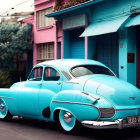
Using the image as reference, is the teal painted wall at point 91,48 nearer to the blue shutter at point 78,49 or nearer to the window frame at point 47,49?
the blue shutter at point 78,49

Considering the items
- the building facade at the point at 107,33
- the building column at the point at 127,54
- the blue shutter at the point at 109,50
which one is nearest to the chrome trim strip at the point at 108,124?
the building facade at the point at 107,33

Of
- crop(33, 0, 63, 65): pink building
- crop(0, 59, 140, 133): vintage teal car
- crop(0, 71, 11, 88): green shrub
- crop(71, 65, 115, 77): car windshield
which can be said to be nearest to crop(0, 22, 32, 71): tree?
crop(33, 0, 63, 65): pink building

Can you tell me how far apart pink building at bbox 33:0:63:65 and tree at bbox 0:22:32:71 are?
578 mm

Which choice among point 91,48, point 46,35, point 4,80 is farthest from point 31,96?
point 46,35

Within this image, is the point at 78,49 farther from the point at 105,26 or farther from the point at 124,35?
the point at 124,35

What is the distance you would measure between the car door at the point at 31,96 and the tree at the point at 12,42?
11.4 m

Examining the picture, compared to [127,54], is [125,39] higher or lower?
higher

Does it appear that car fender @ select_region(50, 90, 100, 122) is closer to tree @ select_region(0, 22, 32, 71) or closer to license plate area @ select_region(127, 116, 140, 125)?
license plate area @ select_region(127, 116, 140, 125)

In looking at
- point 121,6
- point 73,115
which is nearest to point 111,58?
point 121,6

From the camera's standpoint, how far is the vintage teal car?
21.3ft

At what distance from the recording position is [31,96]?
8.12 meters

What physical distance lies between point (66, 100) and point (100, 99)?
83 centimetres

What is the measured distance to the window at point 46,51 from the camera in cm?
1911

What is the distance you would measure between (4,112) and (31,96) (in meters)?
1.62
